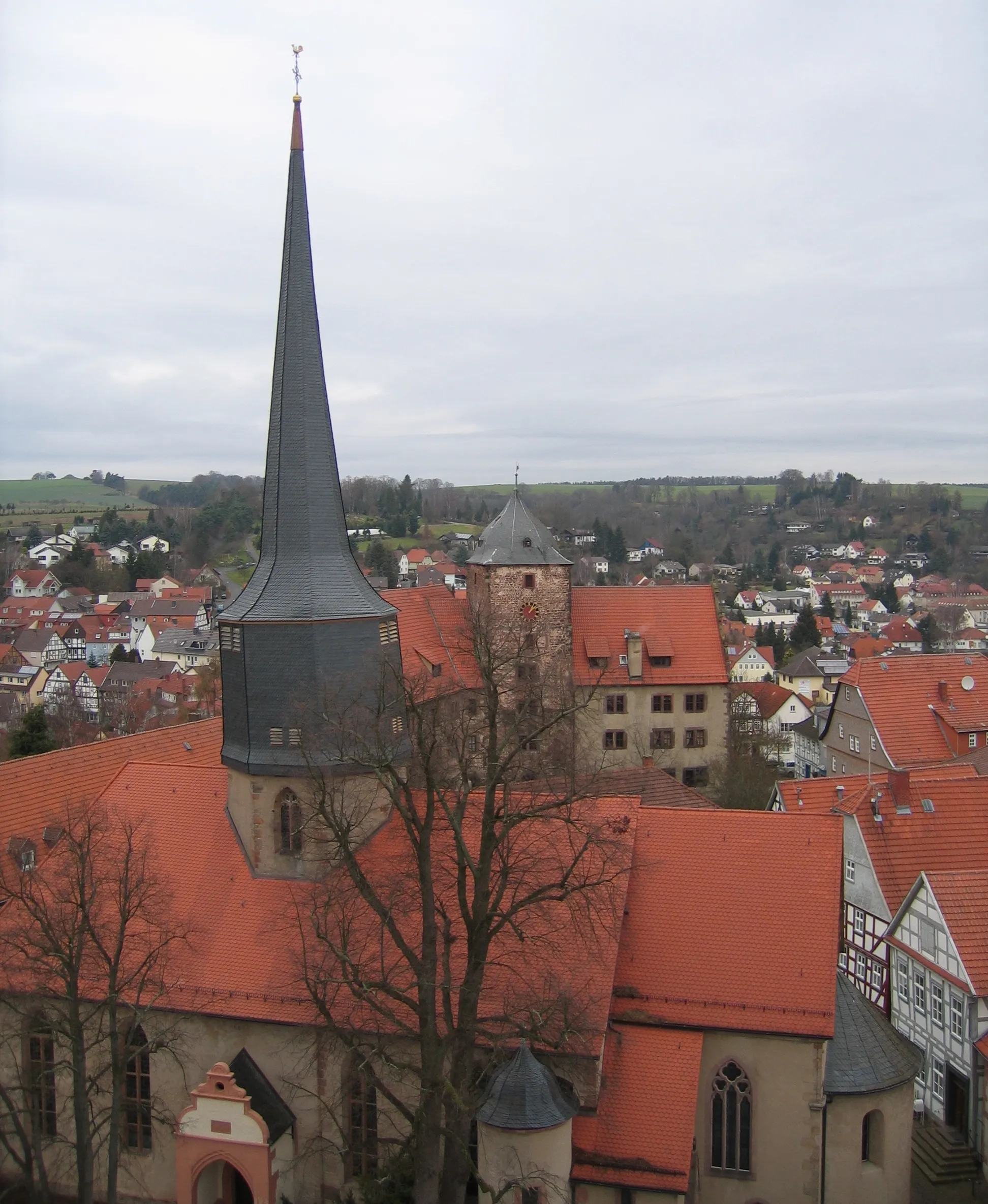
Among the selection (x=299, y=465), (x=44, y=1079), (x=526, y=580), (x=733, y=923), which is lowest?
(x=44, y=1079)

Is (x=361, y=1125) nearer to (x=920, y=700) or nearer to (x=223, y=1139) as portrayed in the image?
(x=223, y=1139)

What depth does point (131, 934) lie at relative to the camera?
18.0m

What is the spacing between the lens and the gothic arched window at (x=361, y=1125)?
59.2 feet

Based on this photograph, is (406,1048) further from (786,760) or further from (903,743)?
(786,760)

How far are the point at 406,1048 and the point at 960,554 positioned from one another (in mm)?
179973

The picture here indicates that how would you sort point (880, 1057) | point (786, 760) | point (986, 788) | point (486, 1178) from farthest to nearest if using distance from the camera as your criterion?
point (786, 760) < point (986, 788) < point (880, 1057) < point (486, 1178)

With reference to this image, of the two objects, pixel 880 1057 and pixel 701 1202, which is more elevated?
pixel 880 1057

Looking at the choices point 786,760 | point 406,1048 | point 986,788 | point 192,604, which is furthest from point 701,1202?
point 192,604

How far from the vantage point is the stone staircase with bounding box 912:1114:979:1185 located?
2231 centimetres

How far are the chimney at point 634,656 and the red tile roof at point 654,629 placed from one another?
17cm

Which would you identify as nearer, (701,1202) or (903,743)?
(701,1202)

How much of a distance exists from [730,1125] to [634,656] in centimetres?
2582

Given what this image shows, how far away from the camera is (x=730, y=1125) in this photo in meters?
18.1

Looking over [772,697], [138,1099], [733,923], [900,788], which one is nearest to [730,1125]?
[733,923]
